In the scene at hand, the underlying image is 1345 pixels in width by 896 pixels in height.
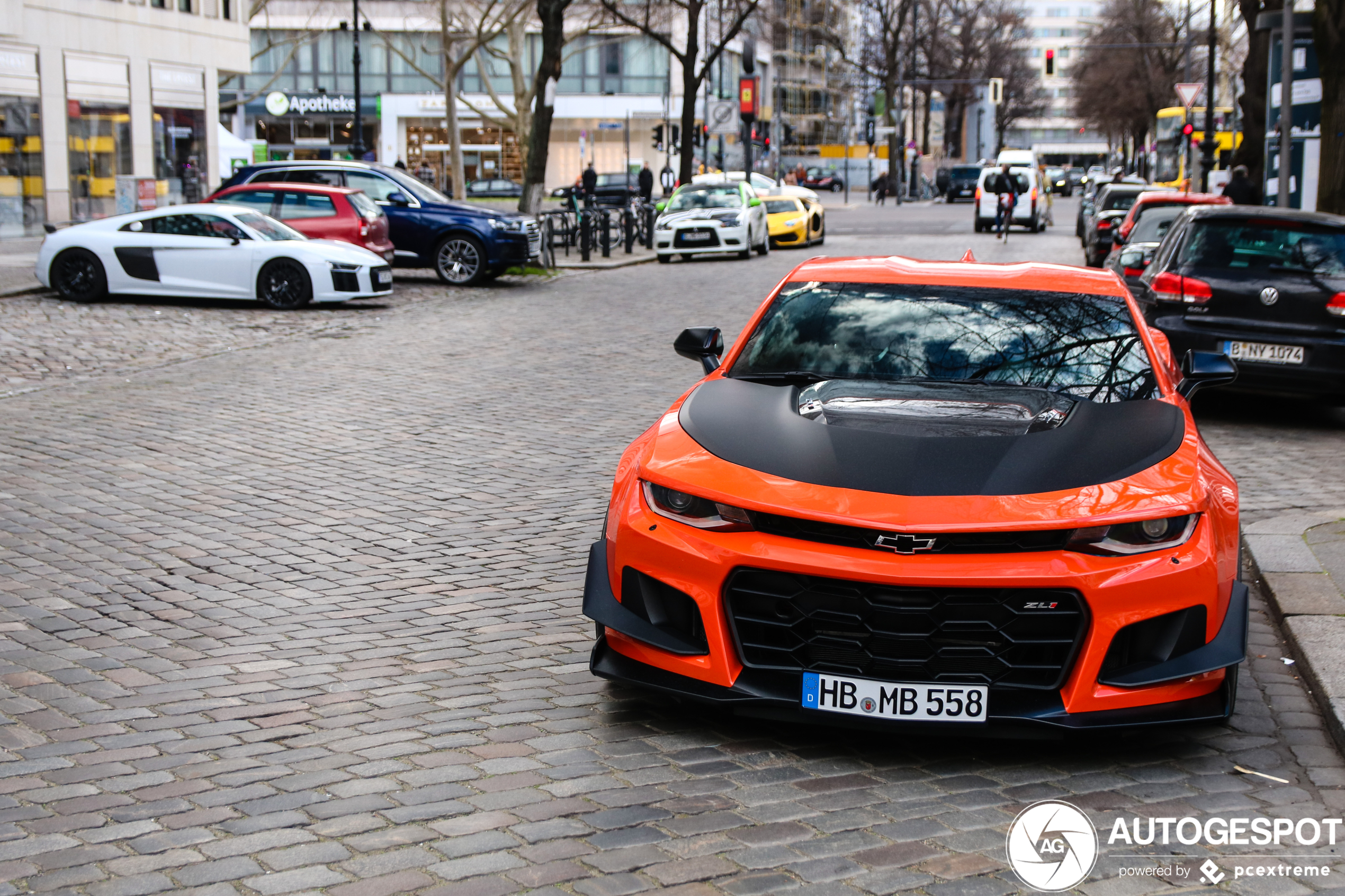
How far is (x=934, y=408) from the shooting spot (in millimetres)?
4883

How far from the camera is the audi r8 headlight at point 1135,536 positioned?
13.5ft

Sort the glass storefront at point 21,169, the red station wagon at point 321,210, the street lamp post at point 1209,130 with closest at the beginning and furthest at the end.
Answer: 1. the red station wagon at point 321,210
2. the glass storefront at point 21,169
3. the street lamp post at point 1209,130

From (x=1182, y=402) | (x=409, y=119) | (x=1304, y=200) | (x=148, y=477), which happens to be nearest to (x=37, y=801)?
(x=1182, y=402)

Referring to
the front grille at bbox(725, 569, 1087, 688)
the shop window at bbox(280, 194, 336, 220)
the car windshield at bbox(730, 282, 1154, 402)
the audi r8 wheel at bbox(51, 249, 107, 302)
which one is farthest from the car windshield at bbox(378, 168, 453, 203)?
the front grille at bbox(725, 569, 1087, 688)

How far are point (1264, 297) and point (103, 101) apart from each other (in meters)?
29.6

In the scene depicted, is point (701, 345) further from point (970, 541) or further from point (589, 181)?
point (589, 181)

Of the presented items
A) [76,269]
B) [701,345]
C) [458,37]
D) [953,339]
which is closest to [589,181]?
[458,37]

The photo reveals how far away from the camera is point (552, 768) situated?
4.30 m

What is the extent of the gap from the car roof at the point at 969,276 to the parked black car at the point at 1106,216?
56.8 feet

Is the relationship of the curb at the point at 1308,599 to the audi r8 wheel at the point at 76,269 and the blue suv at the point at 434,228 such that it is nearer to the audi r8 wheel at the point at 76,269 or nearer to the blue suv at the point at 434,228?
the audi r8 wheel at the point at 76,269

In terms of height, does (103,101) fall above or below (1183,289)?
above

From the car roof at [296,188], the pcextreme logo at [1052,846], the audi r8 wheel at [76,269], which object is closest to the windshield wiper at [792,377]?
the pcextreme logo at [1052,846]

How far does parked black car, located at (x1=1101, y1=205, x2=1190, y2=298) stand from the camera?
548 inches

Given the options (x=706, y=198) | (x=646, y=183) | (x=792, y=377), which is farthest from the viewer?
(x=646, y=183)
